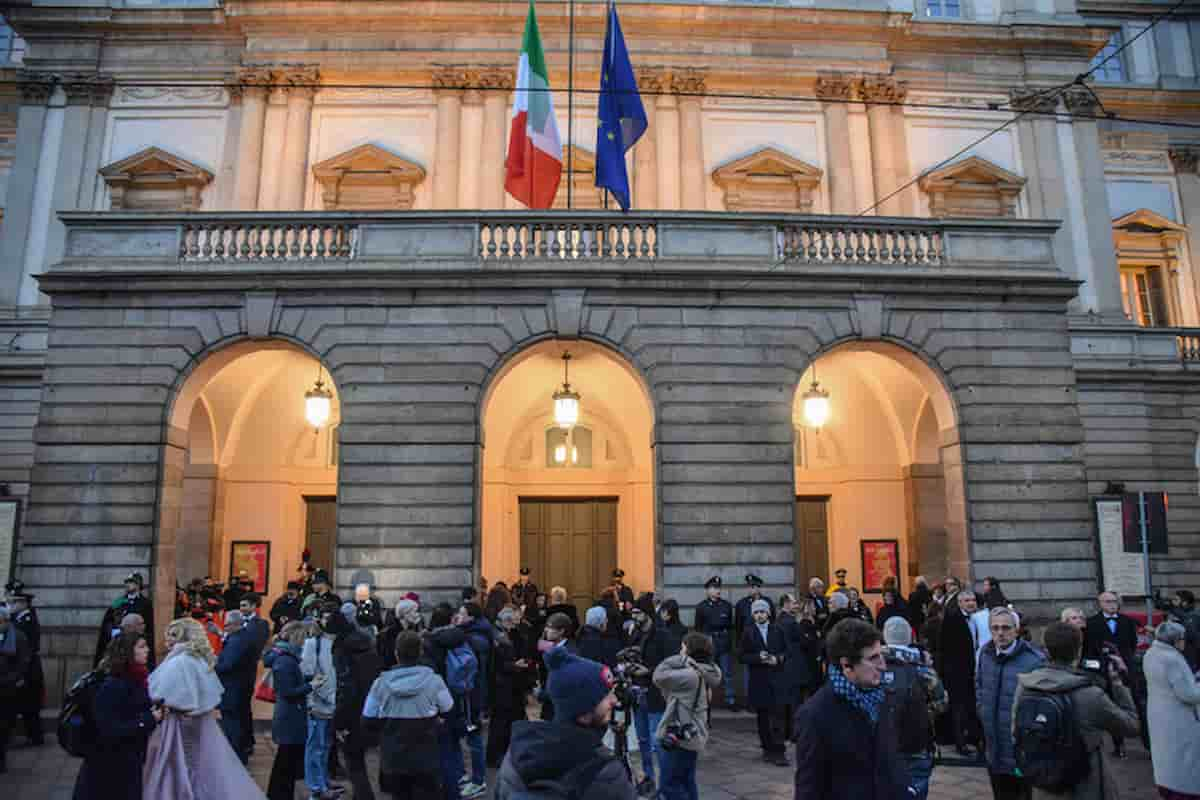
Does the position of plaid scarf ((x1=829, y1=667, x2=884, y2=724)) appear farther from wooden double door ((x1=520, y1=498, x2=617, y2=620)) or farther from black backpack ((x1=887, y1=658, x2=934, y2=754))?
wooden double door ((x1=520, y1=498, x2=617, y2=620))

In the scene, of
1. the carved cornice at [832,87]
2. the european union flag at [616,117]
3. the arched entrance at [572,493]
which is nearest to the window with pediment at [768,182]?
the carved cornice at [832,87]

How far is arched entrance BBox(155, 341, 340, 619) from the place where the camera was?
18.7 m

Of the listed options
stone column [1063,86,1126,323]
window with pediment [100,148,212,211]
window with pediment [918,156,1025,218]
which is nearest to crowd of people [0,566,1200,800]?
stone column [1063,86,1126,323]

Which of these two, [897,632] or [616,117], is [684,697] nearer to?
[897,632]

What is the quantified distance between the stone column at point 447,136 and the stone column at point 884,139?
1072cm

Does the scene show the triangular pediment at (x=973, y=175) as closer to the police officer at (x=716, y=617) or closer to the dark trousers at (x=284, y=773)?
the police officer at (x=716, y=617)

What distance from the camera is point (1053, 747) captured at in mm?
4766

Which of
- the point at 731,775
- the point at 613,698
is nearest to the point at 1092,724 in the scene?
the point at 613,698

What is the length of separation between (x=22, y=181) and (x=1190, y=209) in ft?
106

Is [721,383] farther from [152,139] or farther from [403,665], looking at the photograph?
[152,139]

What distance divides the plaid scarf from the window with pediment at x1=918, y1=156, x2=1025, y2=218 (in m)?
21.2

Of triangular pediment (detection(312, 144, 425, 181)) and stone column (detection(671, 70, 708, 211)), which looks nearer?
triangular pediment (detection(312, 144, 425, 181))

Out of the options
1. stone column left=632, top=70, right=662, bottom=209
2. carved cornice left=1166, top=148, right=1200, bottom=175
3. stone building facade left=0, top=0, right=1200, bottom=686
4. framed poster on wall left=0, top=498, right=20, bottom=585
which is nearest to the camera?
stone building facade left=0, top=0, right=1200, bottom=686

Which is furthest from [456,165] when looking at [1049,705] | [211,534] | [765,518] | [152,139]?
[1049,705]
